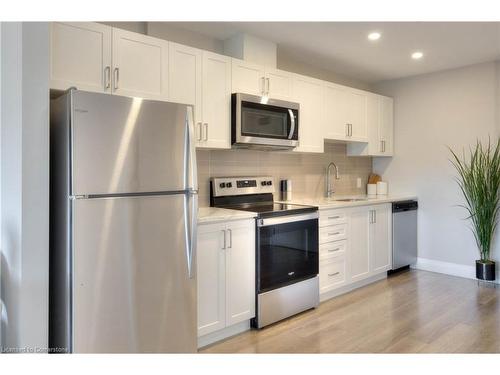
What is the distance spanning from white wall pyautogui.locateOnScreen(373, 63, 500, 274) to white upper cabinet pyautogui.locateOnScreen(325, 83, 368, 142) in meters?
0.74

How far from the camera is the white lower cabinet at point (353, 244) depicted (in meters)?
3.47

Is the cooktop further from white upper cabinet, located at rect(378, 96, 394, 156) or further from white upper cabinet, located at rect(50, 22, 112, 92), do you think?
white upper cabinet, located at rect(378, 96, 394, 156)

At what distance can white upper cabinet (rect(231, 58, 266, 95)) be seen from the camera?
3.09 meters

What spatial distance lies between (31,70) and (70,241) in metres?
0.86

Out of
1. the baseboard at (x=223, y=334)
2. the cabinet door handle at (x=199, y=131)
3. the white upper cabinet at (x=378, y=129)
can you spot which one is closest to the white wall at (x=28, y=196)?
the baseboard at (x=223, y=334)

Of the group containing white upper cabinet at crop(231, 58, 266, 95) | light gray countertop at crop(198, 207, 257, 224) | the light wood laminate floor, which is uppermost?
white upper cabinet at crop(231, 58, 266, 95)

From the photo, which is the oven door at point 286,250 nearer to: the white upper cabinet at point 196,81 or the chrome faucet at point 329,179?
the white upper cabinet at point 196,81

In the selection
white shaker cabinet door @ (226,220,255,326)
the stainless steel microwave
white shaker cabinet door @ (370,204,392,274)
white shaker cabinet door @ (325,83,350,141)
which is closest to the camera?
white shaker cabinet door @ (226,220,255,326)

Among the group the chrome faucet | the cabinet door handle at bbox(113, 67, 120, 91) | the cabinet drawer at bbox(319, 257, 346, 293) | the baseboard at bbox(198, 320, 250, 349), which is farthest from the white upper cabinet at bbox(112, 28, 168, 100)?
the chrome faucet

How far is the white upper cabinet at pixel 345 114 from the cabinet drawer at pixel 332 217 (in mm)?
853

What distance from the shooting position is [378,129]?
4625 mm

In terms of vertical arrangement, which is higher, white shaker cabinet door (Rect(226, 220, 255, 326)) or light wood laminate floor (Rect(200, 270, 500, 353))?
white shaker cabinet door (Rect(226, 220, 255, 326))

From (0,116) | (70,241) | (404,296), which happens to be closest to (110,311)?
(70,241)

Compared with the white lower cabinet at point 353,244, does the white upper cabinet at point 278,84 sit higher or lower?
higher
